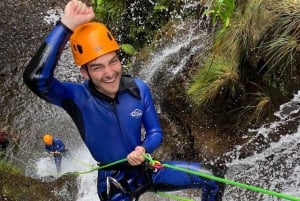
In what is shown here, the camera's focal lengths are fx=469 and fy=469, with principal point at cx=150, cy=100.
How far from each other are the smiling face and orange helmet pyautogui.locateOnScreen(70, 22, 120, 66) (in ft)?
0.14

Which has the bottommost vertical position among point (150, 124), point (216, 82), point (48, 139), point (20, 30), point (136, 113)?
point (48, 139)

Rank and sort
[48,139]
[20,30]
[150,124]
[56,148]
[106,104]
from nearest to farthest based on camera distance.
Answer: [106,104] → [150,124] → [48,139] → [56,148] → [20,30]

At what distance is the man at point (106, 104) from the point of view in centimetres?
313

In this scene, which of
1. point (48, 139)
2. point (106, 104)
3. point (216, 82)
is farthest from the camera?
point (48, 139)

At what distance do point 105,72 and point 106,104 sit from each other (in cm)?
35

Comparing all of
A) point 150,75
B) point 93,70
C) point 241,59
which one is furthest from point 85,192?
point 93,70

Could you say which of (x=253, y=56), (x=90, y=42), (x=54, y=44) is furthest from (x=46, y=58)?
(x=253, y=56)

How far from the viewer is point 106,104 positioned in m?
3.57

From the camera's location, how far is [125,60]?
25.4 feet

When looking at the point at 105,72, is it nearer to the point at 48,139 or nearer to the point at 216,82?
the point at 216,82

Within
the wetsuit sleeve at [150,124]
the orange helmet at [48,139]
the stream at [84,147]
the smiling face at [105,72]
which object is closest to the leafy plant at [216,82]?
the stream at [84,147]

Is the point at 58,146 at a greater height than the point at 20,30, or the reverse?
the point at 20,30

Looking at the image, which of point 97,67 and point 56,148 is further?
point 56,148

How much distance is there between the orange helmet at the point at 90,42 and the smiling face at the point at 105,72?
42 millimetres
